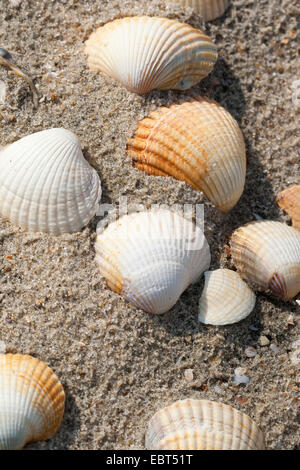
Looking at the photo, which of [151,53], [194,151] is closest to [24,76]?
[151,53]

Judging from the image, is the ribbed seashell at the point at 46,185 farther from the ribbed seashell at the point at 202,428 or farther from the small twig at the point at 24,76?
the ribbed seashell at the point at 202,428

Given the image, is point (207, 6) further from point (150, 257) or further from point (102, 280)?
point (102, 280)

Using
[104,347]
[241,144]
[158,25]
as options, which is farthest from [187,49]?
[104,347]

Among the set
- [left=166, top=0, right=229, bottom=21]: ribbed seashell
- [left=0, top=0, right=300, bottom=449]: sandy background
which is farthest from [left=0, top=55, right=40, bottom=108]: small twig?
[left=166, top=0, right=229, bottom=21]: ribbed seashell

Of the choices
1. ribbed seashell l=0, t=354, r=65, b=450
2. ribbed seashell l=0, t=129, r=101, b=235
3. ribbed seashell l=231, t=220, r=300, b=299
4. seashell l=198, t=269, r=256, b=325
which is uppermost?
ribbed seashell l=0, t=129, r=101, b=235

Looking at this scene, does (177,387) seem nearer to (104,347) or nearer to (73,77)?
(104,347)

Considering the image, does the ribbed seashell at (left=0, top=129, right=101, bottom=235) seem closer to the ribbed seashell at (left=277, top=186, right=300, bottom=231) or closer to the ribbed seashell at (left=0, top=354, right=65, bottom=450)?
the ribbed seashell at (left=0, top=354, right=65, bottom=450)
